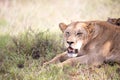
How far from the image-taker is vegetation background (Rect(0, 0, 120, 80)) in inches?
303

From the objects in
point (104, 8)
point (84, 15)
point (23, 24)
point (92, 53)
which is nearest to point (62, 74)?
point (92, 53)

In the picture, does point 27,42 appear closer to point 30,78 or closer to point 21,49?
point 21,49

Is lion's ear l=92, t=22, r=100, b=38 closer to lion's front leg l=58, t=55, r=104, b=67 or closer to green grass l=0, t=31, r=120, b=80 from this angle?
lion's front leg l=58, t=55, r=104, b=67

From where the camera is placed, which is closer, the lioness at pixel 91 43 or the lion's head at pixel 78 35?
the lion's head at pixel 78 35

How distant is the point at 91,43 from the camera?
8.11m

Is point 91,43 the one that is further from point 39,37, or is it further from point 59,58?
point 39,37

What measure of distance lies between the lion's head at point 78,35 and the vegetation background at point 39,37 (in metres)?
0.27

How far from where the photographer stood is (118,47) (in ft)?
26.6

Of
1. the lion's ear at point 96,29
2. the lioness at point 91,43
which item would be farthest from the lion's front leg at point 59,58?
the lion's ear at point 96,29

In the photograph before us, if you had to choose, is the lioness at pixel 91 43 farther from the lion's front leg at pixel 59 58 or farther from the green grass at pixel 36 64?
the green grass at pixel 36 64

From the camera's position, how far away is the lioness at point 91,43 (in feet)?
26.0

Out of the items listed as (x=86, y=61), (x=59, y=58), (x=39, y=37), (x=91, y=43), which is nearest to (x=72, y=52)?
(x=86, y=61)

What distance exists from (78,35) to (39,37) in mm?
1282

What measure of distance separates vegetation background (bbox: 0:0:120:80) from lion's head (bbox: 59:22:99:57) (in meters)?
0.27
